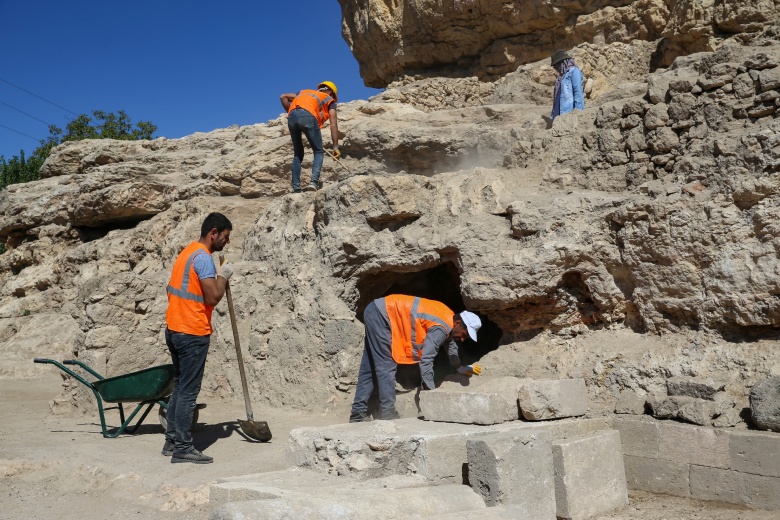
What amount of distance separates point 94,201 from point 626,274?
802 centimetres

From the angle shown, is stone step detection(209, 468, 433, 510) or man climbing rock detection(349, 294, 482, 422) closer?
stone step detection(209, 468, 433, 510)

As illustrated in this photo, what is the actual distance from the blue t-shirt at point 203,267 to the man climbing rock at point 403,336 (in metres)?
1.37

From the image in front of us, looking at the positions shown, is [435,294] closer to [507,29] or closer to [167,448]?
[167,448]

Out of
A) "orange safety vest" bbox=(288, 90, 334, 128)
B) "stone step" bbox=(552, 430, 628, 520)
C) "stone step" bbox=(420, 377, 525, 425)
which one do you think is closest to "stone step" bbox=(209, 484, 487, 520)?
"stone step" bbox=(552, 430, 628, 520)

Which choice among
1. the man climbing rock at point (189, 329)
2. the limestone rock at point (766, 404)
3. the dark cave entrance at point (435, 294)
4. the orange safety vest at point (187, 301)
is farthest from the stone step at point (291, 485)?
the dark cave entrance at point (435, 294)

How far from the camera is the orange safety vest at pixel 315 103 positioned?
7496mm

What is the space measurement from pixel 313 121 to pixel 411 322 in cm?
312

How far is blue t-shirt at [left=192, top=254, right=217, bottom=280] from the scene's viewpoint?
464 centimetres

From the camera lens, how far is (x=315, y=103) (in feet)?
24.8

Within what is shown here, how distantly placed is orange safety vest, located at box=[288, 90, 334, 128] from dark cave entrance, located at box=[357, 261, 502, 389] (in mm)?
2090

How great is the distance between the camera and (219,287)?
4.67 m

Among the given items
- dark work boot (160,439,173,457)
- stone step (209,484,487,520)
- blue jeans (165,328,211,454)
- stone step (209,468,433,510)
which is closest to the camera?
stone step (209,484,487,520)

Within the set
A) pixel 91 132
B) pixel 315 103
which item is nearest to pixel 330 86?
pixel 315 103

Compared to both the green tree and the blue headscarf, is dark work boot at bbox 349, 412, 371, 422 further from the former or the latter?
the green tree
